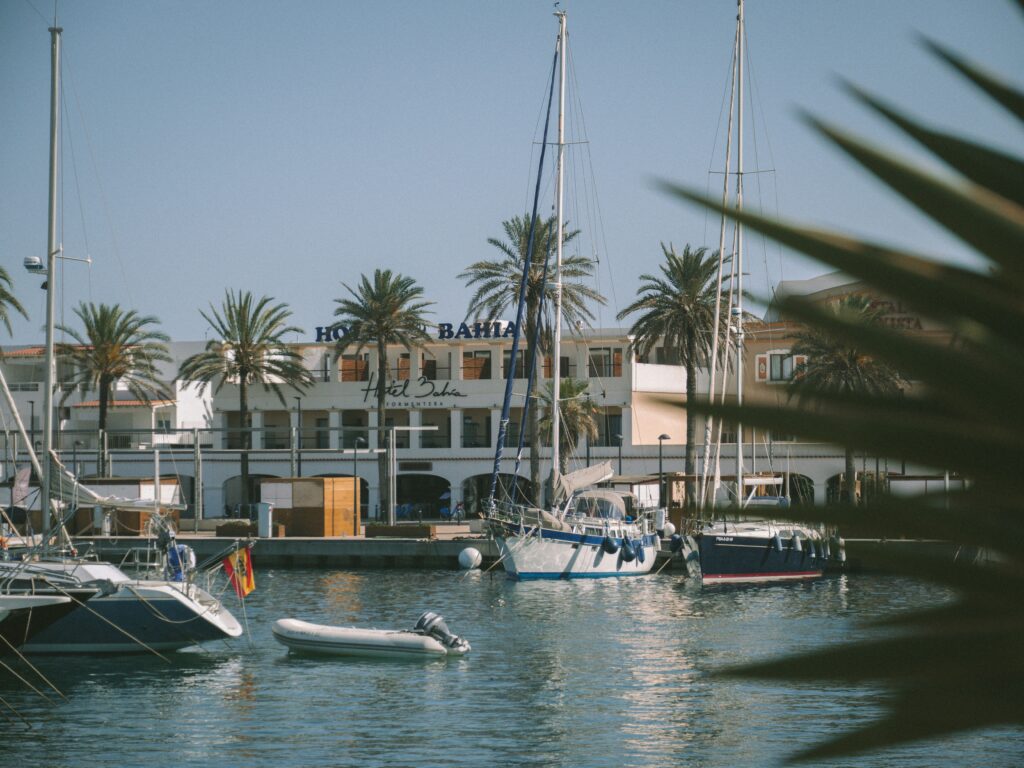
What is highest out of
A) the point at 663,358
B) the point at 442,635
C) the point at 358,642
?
the point at 663,358

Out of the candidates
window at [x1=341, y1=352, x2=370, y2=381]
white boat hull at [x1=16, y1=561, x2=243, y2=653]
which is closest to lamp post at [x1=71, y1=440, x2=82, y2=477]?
window at [x1=341, y1=352, x2=370, y2=381]

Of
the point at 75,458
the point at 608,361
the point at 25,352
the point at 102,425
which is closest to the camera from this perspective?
the point at 75,458

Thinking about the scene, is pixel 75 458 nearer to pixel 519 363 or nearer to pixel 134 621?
pixel 134 621

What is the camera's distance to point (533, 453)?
5422 cm

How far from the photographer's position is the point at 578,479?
4303 cm

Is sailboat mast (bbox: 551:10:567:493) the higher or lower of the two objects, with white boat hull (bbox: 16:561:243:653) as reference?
higher

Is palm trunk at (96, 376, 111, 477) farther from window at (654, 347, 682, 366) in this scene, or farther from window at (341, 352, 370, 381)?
window at (654, 347, 682, 366)

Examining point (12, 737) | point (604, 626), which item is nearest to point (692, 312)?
point (604, 626)

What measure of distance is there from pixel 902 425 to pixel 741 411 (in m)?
0.12

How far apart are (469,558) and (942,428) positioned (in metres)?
43.9

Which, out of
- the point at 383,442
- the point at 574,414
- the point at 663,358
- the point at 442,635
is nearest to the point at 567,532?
the point at 442,635

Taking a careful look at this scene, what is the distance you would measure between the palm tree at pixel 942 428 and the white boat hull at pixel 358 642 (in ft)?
83.9

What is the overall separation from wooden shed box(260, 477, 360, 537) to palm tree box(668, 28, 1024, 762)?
170 feet

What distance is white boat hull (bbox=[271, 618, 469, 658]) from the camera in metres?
26.1
